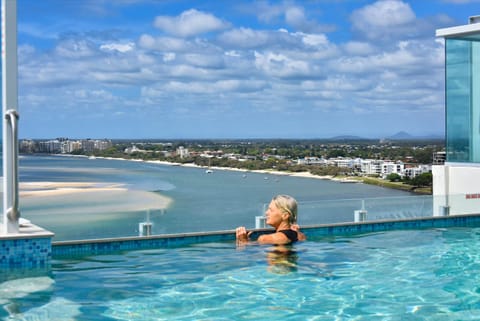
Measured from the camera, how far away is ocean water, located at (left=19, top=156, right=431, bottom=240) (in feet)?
28.1

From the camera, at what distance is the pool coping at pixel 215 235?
8211mm

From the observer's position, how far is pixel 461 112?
14.4 meters

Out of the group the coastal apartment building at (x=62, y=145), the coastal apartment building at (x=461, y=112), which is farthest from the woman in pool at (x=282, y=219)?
the coastal apartment building at (x=62, y=145)

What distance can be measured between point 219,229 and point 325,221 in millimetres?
1897

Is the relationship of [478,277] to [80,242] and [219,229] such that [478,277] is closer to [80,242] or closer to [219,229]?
[219,229]

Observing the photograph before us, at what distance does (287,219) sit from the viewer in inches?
313

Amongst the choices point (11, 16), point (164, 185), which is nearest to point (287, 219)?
point (11, 16)

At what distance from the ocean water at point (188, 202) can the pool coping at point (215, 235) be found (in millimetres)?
97

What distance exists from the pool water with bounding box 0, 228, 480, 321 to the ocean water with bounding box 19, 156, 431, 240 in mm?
582

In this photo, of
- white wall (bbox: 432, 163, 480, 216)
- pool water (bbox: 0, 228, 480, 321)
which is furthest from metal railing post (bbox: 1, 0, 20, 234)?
white wall (bbox: 432, 163, 480, 216)

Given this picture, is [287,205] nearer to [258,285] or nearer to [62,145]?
[258,285]

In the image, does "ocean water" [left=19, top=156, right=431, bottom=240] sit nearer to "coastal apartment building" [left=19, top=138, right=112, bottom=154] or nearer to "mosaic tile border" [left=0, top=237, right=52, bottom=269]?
"mosaic tile border" [left=0, top=237, right=52, bottom=269]

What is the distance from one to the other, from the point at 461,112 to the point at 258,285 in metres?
9.69

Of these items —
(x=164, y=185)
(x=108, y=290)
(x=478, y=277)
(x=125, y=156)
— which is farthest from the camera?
(x=125, y=156)
